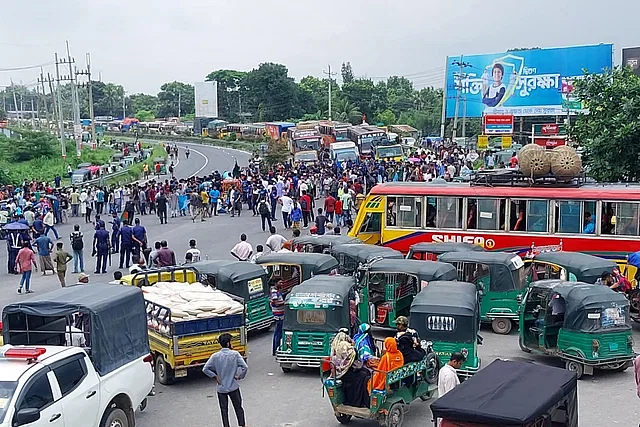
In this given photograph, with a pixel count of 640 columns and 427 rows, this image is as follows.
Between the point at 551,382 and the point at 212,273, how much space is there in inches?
330

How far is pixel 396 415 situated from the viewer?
1071 cm

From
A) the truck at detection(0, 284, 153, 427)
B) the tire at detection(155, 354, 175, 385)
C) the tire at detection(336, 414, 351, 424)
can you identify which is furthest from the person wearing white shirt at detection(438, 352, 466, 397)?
the tire at detection(155, 354, 175, 385)

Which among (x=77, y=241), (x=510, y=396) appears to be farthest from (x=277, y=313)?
(x=77, y=241)

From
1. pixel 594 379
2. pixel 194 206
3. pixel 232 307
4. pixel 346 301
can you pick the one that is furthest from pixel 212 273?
pixel 194 206

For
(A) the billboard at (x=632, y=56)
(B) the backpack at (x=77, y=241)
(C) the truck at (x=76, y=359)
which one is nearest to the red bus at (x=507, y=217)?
(B) the backpack at (x=77, y=241)

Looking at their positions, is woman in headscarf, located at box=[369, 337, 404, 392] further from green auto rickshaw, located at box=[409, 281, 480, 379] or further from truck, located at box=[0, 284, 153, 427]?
truck, located at box=[0, 284, 153, 427]

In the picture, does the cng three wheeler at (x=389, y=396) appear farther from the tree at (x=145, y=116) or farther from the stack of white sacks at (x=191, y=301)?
the tree at (x=145, y=116)

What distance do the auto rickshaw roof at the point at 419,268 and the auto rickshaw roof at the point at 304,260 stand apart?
1.14m

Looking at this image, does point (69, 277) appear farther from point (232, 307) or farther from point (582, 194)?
point (582, 194)

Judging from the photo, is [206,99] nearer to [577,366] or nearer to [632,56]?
[632,56]

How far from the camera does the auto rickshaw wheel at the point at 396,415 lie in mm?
10547

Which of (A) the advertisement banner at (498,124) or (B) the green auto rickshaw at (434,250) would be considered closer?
(B) the green auto rickshaw at (434,250)

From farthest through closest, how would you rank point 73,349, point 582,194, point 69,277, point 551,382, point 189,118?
point 189,118, point 69,277, point 582,194, point 73,349, point 551,382

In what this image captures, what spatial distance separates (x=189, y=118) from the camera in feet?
477
